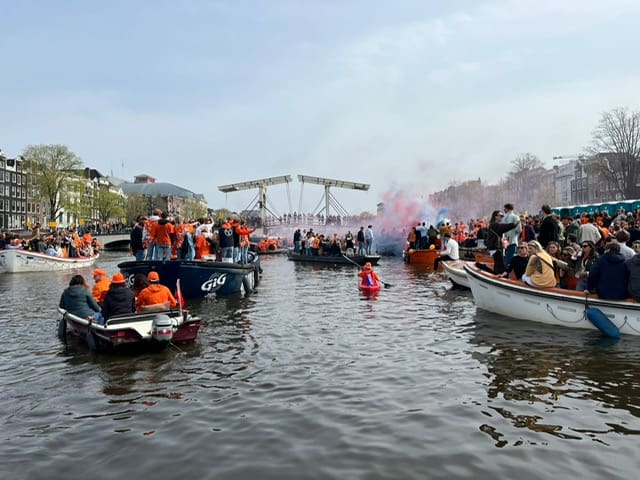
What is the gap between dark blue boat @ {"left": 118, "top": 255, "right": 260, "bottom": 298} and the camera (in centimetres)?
1694

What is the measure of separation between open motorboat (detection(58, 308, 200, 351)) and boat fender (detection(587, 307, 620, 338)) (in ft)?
26.6

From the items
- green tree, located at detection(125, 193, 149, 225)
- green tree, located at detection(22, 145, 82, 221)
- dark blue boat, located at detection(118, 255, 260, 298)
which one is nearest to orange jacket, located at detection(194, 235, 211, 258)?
dark blue boat, located at detection(118, 255, 260, 298)

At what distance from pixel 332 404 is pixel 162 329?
4184mm

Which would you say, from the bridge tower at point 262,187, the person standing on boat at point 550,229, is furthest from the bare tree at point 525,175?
the person standing on boat at point 550,229

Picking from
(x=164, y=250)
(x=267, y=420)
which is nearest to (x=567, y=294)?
(x=267, y=420)

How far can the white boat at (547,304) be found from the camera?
1109 centimetres

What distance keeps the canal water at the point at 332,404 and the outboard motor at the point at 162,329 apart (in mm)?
410

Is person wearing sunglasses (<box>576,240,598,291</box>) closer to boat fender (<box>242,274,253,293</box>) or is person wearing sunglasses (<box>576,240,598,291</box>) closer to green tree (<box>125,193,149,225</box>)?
boat fender (<box>242,274,253,293</box>)

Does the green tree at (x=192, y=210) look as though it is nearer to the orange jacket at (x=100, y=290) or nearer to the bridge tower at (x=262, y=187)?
the bridge tower at (x=262, y=187)

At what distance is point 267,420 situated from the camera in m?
6.89

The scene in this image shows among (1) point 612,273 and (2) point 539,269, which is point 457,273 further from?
(1) point 612,273

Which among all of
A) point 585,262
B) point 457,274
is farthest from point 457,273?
point 585,262

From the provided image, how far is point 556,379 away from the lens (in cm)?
842

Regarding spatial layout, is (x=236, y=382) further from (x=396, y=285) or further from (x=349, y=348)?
(x=396, y=285)
